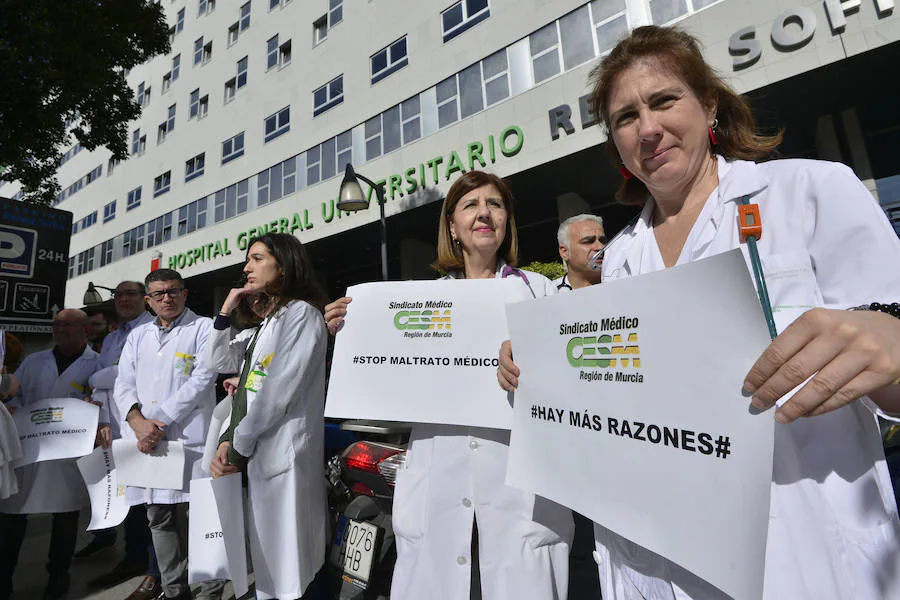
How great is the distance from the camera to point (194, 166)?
23.7 m

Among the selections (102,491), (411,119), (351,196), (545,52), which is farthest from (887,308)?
(411,119)

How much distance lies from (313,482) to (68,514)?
274cm

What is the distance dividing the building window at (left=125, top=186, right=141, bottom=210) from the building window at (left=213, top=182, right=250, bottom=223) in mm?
9207

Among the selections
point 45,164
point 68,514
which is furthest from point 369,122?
point 68,514

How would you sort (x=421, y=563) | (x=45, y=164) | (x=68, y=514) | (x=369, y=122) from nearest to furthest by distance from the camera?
(x=421, y=563)
(x=68, y=514)
(x=45, y=164)
(x=369, y=122)

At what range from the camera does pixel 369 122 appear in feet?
53.5

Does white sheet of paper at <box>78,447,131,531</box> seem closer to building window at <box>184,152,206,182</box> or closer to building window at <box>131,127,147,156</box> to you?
building window at <box>184,152,206,182</box>

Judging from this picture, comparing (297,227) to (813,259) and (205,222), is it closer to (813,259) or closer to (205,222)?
(205,222)

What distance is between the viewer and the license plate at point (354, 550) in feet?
8.54

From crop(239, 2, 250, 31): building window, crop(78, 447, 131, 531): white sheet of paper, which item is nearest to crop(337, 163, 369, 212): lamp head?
crop(78, 447, 131, 531): white sheet of paper

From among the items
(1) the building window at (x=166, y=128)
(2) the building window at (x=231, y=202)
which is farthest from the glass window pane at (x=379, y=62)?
(1) the building window at (x=166, y=128)

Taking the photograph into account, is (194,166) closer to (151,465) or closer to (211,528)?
(151,465)

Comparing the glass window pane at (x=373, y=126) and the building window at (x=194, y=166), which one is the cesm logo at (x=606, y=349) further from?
the building window at (x=194, y=166)

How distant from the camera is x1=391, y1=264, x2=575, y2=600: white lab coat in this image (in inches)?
64.7
